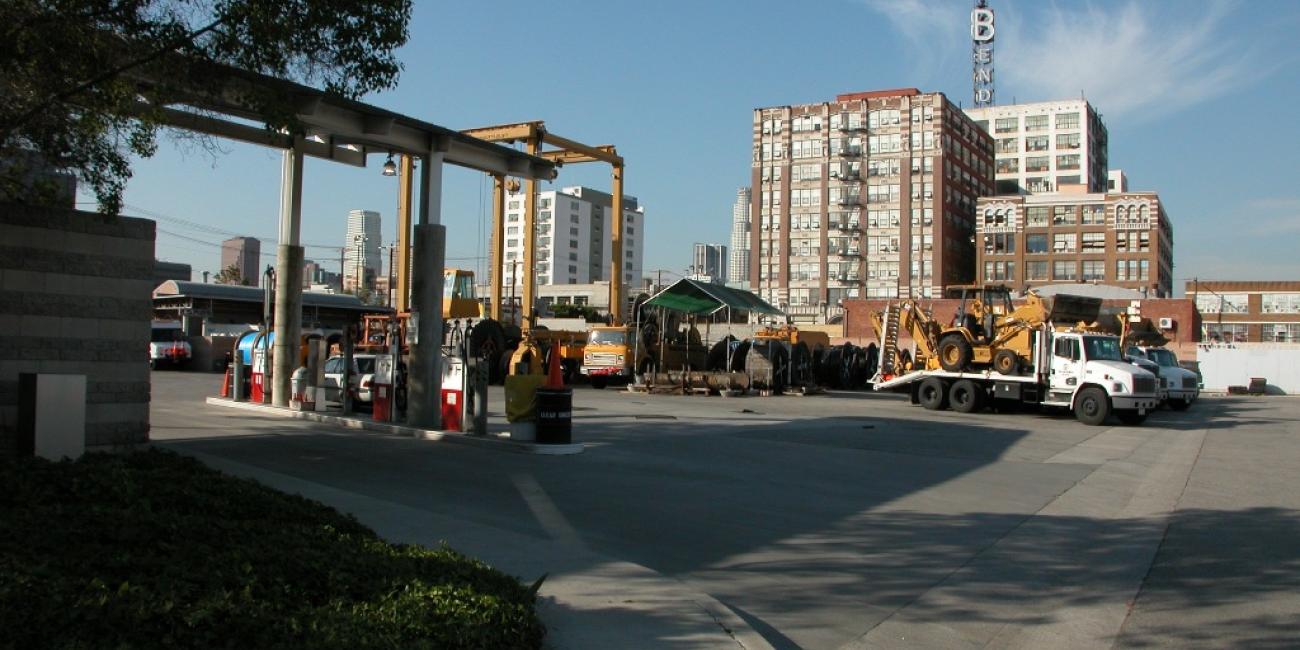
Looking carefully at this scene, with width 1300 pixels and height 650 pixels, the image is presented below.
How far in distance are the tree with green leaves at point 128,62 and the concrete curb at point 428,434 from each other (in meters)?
6.21

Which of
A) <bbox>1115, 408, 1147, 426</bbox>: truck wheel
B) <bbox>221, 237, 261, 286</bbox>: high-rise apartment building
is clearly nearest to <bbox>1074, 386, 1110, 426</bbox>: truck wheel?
<bbox>1115, 408, 1147, 426</bbox>: truck wheel

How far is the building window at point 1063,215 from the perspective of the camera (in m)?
109

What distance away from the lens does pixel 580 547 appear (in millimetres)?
9023

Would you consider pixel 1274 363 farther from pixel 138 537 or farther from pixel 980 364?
pixel 138 537

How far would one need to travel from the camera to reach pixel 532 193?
139 ft

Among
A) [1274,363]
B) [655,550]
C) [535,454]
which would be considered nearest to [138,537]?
[655,550]

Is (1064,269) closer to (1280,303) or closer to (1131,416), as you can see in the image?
(1280,303)

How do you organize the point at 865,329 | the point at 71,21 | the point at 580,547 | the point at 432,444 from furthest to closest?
the point at 865,329 < the point at 432,444 < the point at 71,21 < the point at 580,547

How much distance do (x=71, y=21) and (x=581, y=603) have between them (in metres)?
7.57

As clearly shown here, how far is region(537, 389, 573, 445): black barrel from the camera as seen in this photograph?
1589 cm

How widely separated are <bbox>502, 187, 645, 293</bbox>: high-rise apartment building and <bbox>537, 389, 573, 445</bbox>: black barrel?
148997mm

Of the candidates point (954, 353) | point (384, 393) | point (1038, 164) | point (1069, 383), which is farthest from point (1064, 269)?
point (384, 393)

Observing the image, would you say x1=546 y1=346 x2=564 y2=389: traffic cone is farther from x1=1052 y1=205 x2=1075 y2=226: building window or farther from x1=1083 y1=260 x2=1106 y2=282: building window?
x1=1052 y1=205 x2=1075 y2=226: building window

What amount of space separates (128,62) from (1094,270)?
111 meters
